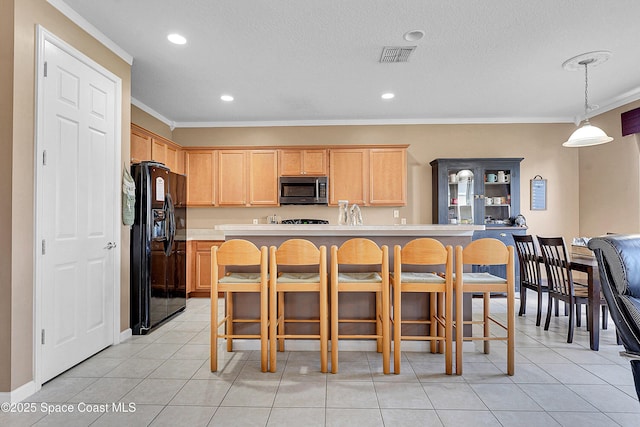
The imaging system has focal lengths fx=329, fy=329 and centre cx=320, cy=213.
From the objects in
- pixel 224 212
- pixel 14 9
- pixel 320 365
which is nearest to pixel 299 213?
pixel 224 212

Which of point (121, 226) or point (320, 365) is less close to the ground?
point (121, 226)

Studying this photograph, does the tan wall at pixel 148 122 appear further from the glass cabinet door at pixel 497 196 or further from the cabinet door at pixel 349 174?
the glass cabinet door at pixel 497 196

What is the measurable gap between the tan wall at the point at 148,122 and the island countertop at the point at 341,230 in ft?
9.43

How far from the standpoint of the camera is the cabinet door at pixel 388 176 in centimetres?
508

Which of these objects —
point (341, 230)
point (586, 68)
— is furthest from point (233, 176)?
point (586, 68)

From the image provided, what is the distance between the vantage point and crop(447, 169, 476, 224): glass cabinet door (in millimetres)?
5047

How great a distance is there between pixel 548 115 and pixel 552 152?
60 centimetres

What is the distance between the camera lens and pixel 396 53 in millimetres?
3186

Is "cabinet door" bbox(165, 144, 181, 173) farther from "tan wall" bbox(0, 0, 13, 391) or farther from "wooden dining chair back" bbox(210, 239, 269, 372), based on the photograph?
"wooden dining chair back" bbox(210, 239, 269, 372)

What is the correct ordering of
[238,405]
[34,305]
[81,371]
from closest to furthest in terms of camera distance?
[238,405] < [34,305] < [81,371]

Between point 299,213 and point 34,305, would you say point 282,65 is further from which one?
point 34,305

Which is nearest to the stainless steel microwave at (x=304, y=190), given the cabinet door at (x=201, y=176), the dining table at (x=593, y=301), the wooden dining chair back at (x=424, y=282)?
the cabinet door at (x=201, y=176)

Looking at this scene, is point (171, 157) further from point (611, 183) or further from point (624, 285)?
point (611, 183)

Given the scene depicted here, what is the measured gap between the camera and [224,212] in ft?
18.1
